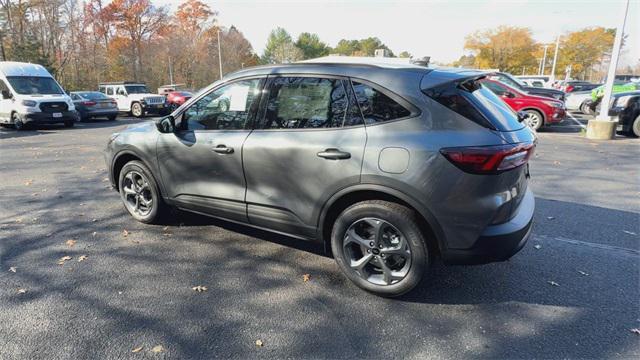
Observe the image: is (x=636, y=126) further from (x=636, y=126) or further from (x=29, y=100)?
(x=29, y=100)

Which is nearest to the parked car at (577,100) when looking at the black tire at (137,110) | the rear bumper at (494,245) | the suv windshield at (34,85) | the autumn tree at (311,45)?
the rear bumper at (494,245)

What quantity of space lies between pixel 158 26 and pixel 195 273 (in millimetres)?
54897

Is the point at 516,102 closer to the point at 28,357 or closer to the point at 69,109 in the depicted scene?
the point at 28,357

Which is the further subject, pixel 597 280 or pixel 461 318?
pixel 597 280

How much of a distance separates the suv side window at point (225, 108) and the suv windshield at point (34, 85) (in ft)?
47.3

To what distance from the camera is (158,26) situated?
166 ft

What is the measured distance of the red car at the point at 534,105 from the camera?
1237 cm

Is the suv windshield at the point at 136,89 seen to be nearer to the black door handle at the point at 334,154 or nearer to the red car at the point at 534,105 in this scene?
the red car at the point at 534,105

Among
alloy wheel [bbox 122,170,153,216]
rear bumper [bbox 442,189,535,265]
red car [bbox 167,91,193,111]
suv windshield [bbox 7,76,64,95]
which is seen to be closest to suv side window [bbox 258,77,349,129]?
rear bumper [bbox 442,189,535,265]

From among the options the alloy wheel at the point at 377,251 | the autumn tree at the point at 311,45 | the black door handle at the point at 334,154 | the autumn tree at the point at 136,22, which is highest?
the autumn tree at the point at 311,45

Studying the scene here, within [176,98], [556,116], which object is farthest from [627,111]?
[176,98]

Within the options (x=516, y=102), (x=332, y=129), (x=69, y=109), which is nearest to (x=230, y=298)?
(x=332, y=129)

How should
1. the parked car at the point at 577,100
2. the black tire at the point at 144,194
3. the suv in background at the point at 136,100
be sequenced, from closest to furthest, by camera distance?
the black tire at the point at 144,194 < the suv in background at the point at 136,100 < the parked car at the point at 577,100

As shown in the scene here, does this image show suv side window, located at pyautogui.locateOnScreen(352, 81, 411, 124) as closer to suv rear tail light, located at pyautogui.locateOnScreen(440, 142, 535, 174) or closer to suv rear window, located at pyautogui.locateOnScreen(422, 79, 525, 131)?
suv rear window, located at pyautogui.locateOnScreen(422, 79, 525, 131)
